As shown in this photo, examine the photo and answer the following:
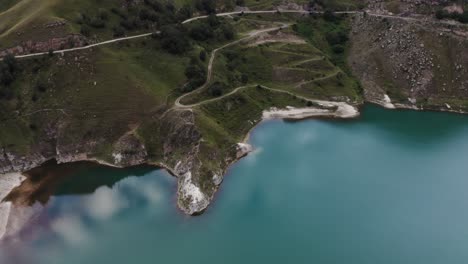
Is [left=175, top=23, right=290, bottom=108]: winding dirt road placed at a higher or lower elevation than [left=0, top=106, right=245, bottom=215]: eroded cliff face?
higher

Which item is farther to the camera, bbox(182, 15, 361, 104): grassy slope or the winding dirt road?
bbox(182, 15, 361, 104): grassy slope

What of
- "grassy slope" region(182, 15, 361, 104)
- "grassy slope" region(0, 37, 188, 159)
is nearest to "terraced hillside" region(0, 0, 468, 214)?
"grassy slope" region(0, 37, 188, 159)

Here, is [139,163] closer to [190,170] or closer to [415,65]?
[190,170]

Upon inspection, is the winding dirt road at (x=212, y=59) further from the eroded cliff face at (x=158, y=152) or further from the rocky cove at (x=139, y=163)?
the rocky cove at (x=139, y=163)

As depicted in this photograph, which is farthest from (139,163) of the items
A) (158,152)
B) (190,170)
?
(190,170)

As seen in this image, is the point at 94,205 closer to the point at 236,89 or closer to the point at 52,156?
the point at 52,156

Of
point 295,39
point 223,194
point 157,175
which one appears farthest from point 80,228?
point 295,39

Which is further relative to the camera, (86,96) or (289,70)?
(289,70)

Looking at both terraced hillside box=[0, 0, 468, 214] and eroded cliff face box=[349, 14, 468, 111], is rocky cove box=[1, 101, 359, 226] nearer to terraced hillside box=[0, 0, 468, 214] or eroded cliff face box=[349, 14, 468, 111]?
terraced hillside box=[0, 0, 468, 214]
